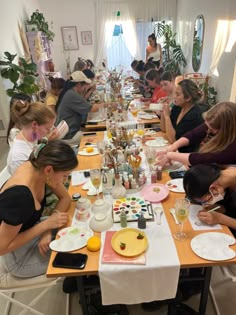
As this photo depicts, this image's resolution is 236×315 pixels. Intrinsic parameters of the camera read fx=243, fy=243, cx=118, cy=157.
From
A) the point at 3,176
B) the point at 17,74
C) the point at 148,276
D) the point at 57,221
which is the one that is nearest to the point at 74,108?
the point at 3,176

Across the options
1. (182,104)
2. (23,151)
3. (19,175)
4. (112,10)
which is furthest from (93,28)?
(19,175)

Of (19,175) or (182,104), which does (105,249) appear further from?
(182,104)

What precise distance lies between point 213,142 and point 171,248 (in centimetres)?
92

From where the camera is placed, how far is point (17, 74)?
4.02 m

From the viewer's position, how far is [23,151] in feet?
5.81

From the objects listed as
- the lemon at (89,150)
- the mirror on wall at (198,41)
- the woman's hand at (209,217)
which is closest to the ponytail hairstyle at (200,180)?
the woman's hand at (209,217)

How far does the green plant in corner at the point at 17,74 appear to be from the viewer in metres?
3.95

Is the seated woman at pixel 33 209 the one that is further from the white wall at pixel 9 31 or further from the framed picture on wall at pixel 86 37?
the framed picture on wall at pixel 86 37

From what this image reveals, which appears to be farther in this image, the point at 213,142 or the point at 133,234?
the point at 213,142

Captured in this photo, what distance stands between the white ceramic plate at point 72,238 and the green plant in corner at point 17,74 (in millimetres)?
3475

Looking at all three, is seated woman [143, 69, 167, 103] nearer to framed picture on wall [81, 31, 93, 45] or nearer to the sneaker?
the sneaker

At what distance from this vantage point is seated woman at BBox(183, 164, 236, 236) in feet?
3.93

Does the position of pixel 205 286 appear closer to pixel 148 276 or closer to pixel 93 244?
pixel 148 276

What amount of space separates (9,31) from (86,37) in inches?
135
